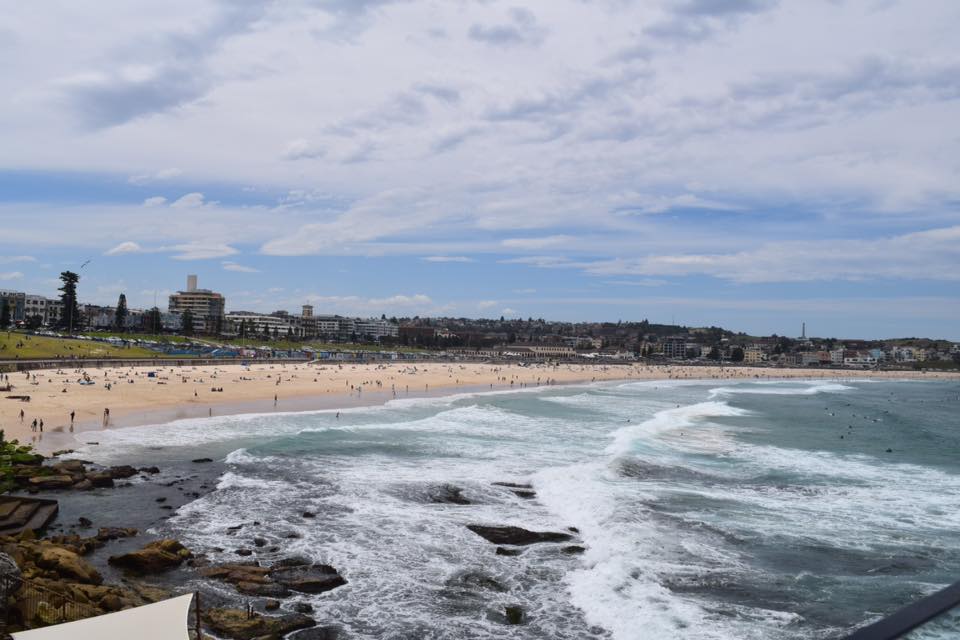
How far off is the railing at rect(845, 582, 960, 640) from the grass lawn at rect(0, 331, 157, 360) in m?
76.1

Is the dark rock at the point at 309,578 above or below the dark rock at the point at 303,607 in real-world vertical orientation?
above

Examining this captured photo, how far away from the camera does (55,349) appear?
7800cm

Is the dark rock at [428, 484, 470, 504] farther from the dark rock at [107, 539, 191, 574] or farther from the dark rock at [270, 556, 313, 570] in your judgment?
the dark rock at [107, 539, 191, 574]

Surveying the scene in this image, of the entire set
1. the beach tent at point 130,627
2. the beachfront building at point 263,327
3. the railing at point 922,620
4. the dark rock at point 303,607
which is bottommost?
the dark rock at point 303,607

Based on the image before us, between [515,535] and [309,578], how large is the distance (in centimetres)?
572

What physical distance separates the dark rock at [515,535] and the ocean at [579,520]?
13.3 inches

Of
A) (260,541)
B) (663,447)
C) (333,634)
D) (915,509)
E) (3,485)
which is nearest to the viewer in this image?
(333,634)

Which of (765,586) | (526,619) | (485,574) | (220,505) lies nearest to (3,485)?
(220,505)

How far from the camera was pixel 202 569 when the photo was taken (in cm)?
1532

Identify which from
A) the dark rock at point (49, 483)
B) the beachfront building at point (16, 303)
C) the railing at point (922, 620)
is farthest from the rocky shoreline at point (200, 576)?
the beachfront building at point (16, 303)

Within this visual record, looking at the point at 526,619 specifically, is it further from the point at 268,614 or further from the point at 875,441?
the point at 875,441

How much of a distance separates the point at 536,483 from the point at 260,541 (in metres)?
10.2

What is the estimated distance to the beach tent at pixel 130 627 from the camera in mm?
7383

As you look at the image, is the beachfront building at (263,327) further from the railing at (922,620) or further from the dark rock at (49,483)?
the railing at (922,620)
